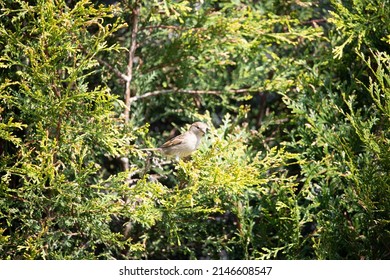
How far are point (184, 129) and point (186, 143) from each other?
1.42ft

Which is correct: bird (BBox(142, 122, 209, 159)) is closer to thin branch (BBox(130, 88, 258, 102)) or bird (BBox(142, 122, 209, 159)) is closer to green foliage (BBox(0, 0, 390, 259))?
green foliage (BBox(0, 0, 390, 259))

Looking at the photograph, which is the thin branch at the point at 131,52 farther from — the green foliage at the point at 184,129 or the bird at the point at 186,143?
the bird at the point at 186,143

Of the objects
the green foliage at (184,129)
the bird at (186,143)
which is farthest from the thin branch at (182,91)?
the bird at (186,143)

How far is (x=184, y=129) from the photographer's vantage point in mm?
6293

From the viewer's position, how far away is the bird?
5867 millimetres

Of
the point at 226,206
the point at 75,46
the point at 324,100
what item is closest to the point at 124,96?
the point at 75,46

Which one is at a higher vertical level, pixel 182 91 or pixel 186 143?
pixel 182 91

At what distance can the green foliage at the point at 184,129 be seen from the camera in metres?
5.25

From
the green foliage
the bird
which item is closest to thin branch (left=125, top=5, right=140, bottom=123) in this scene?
the green foliage

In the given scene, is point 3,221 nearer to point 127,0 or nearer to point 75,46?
point 75,46

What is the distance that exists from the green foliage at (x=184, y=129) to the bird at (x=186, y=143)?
10 centimetres

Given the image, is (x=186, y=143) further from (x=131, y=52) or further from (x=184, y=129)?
(x=131, y=52)

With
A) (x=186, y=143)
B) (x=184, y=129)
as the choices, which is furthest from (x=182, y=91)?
(x=186, y=143)

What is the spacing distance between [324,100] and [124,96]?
1.58 meters
